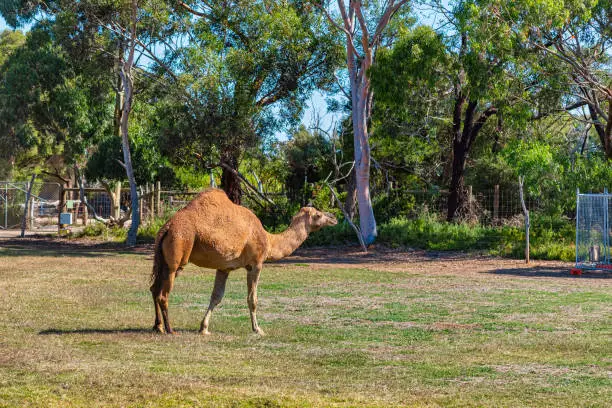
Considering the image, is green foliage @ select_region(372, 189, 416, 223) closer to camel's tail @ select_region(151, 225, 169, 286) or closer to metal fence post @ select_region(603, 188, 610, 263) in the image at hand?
metal fence post @ select_region(603, 188, 610, 263)

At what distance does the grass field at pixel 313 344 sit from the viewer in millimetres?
8039

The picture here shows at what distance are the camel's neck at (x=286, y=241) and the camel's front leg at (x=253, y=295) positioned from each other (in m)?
0.45

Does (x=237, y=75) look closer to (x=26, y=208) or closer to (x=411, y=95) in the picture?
(x=411, y=95)

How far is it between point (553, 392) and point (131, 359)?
4.71m

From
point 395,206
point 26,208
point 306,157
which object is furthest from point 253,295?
point 26,208

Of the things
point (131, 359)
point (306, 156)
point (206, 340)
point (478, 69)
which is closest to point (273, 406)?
point (131, 359)

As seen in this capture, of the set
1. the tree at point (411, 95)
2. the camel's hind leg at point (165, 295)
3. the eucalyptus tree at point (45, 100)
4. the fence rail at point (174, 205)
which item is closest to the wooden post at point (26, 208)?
the fence rail at point (174, 205)

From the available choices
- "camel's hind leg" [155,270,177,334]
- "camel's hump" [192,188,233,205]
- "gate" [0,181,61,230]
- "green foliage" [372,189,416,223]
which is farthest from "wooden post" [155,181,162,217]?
"camel's hind leg" [155,270,177,334]

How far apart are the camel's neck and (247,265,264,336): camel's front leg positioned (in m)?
0.45

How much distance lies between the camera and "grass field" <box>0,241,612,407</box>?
26.4 feet

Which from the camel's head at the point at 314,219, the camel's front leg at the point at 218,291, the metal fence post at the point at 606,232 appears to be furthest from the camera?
the metal fence post at the point at 606,232

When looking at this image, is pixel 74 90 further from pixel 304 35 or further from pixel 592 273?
pixel 592 273

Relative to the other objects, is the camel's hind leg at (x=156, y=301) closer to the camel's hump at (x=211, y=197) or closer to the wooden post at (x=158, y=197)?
the camel's hump at (x=211, y=197)

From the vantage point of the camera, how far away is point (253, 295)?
12328 mm
